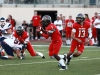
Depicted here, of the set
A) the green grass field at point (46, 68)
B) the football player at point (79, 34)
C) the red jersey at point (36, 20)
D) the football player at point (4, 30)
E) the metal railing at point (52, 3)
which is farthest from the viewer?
the metal railing at point (52, 3)

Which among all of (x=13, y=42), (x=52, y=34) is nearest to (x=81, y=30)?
(x=52, y=34)

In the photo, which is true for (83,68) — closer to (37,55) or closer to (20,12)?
(37,55)

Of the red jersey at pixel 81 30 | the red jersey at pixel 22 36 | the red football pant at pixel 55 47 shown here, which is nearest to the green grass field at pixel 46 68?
the red football pant at pixel 55 47

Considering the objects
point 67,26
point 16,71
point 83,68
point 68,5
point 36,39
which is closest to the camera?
point 16,71

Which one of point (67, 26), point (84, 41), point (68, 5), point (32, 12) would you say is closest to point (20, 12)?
point (32, 12)

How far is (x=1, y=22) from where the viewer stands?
15.4m

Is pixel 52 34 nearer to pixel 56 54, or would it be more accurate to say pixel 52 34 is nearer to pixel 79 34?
pixel 56 54

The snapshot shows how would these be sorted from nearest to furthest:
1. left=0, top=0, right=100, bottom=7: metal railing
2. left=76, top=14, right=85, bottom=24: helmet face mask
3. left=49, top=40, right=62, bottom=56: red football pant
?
left=49, top=40, right=62, bottom=56: red football pant
left=76, top=14, right=85, bottom=24: helmet face mask
left=0, top=0, right=100, bottom=7: metal railing

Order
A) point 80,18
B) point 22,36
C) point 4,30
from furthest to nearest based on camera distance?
point 4,30, point 22,36, point 80,18

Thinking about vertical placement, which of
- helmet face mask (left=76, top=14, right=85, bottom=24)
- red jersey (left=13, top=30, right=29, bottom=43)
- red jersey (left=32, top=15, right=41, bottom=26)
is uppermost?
helmet face mask (left=76, top=14, right=85, bottom=24)

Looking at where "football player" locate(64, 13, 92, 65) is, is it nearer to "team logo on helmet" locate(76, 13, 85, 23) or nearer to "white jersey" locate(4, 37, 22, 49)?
"team logo on helmet" locate(76, 13, 85, 23)

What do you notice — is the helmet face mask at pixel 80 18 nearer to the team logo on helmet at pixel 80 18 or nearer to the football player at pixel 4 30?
the team logo on helmet at pixel 80 18

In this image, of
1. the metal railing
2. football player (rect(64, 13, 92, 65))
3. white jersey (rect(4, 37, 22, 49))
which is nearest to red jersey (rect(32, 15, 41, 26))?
the metal railing

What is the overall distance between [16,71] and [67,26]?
42.8 ft
